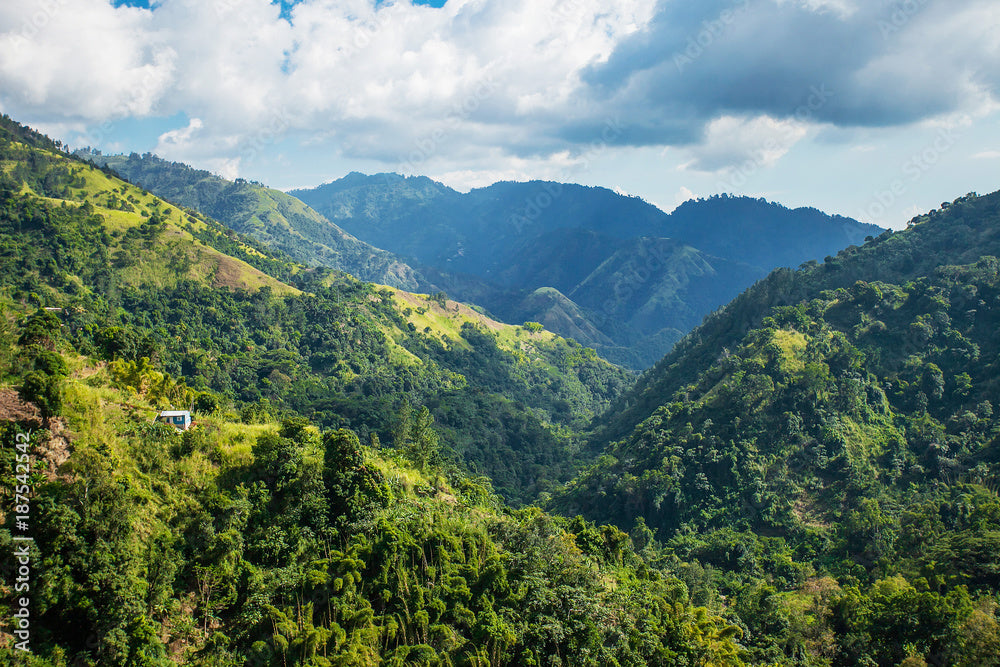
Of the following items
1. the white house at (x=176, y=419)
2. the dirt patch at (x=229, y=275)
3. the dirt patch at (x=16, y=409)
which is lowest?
the white house at (x=176, y=419)

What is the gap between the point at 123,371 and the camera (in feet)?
112

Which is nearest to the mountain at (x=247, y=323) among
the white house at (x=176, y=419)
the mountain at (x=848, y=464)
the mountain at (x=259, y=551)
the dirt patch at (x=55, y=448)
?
the mountain at (x=848, y=464)

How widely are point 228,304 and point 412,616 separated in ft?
352

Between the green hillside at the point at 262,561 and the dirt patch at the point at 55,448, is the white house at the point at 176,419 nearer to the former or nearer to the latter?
the green hillside at the point at 262,561

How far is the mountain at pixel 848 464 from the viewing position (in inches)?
1578

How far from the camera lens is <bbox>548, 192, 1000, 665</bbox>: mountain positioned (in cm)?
4009

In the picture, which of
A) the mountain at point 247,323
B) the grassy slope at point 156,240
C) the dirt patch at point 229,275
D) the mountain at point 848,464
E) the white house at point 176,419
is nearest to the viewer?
the white house at point 176,419

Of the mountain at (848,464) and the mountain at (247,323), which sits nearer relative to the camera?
the mountain at (848,464)

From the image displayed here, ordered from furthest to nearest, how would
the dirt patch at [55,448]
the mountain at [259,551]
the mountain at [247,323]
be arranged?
the mountain at [247,323], the dirt patch at [55,448], the mountain at [259,551]

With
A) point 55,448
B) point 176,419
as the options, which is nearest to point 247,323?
point 176,419

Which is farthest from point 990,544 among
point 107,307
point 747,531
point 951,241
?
point 107,307

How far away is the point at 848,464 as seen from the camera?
67.6m

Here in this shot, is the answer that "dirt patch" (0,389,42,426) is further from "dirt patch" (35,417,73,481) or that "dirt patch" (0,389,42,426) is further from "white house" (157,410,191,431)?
"white house" (157,410,191,431)

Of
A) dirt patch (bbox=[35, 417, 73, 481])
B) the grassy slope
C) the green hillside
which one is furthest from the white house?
the grassy slope
